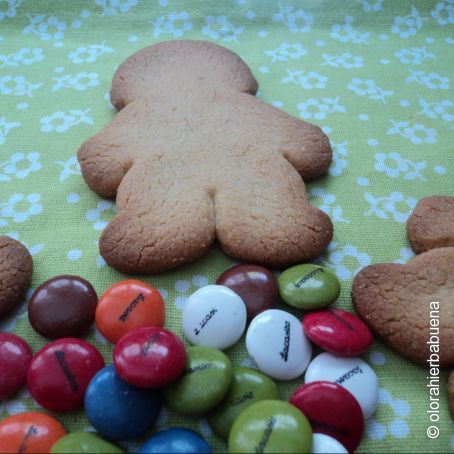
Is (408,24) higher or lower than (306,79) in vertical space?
higher

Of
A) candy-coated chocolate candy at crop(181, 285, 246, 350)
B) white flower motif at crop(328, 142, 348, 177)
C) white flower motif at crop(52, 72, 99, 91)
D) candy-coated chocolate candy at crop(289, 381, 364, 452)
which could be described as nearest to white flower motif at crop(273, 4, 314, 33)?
white flower motif at crop(328, 142, 348, 177)

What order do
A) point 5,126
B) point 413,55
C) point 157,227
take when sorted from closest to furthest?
point 157,227 → point 5,126 → point 413,55

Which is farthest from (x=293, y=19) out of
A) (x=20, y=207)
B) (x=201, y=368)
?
(x=201, y=368)

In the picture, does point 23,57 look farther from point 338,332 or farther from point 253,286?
point 338,332

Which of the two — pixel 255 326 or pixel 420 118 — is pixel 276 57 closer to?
pixel 420 118

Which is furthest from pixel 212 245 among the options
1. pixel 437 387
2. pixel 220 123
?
pixel 437 387

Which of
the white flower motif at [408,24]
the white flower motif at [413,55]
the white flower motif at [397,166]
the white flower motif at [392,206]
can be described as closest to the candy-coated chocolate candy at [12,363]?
the white flower motif at [392,206]

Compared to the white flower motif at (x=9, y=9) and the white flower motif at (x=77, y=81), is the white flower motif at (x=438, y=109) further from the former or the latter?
the white flower motif at (x=9, y=9)

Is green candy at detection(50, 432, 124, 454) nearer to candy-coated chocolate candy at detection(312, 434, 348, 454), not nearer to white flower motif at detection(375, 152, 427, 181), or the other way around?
candy-coated chocolate candy at detection(312, 434, 348, 454)
